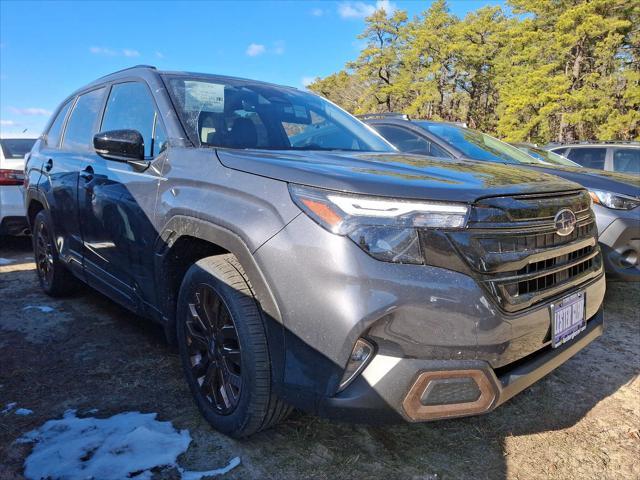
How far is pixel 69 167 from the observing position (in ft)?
11.4

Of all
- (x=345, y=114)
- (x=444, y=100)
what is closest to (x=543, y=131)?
(x=444, y=100)

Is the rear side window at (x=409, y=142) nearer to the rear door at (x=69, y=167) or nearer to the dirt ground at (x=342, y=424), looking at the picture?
the dirt ground at (x=342, y=424)

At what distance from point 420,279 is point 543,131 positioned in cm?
2675

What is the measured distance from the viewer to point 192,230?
211 cm

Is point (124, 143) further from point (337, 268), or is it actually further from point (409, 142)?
point (409, 142)

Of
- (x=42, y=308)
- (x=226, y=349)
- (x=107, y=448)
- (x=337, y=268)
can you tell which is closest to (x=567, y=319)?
(x=337, y=268)

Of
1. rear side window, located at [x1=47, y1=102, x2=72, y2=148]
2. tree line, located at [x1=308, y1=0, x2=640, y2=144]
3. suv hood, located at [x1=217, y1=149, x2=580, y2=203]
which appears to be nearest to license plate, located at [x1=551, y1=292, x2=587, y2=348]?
suv hood, located at [x1=217, y1=149, x2=580, y2=203]

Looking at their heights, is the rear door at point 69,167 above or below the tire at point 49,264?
above

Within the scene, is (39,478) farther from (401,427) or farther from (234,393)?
(401,427)

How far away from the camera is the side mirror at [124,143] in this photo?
8.11 feet

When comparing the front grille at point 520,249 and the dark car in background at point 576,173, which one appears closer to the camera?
the front grille at point 520,249

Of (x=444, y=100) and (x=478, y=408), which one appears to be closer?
(x=478, y=408)

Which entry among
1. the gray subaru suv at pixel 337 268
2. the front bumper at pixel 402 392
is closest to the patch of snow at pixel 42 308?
the gray subaru suv at pixel 337 268

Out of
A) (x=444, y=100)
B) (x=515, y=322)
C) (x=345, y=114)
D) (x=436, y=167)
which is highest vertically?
(x=444, y=100)
